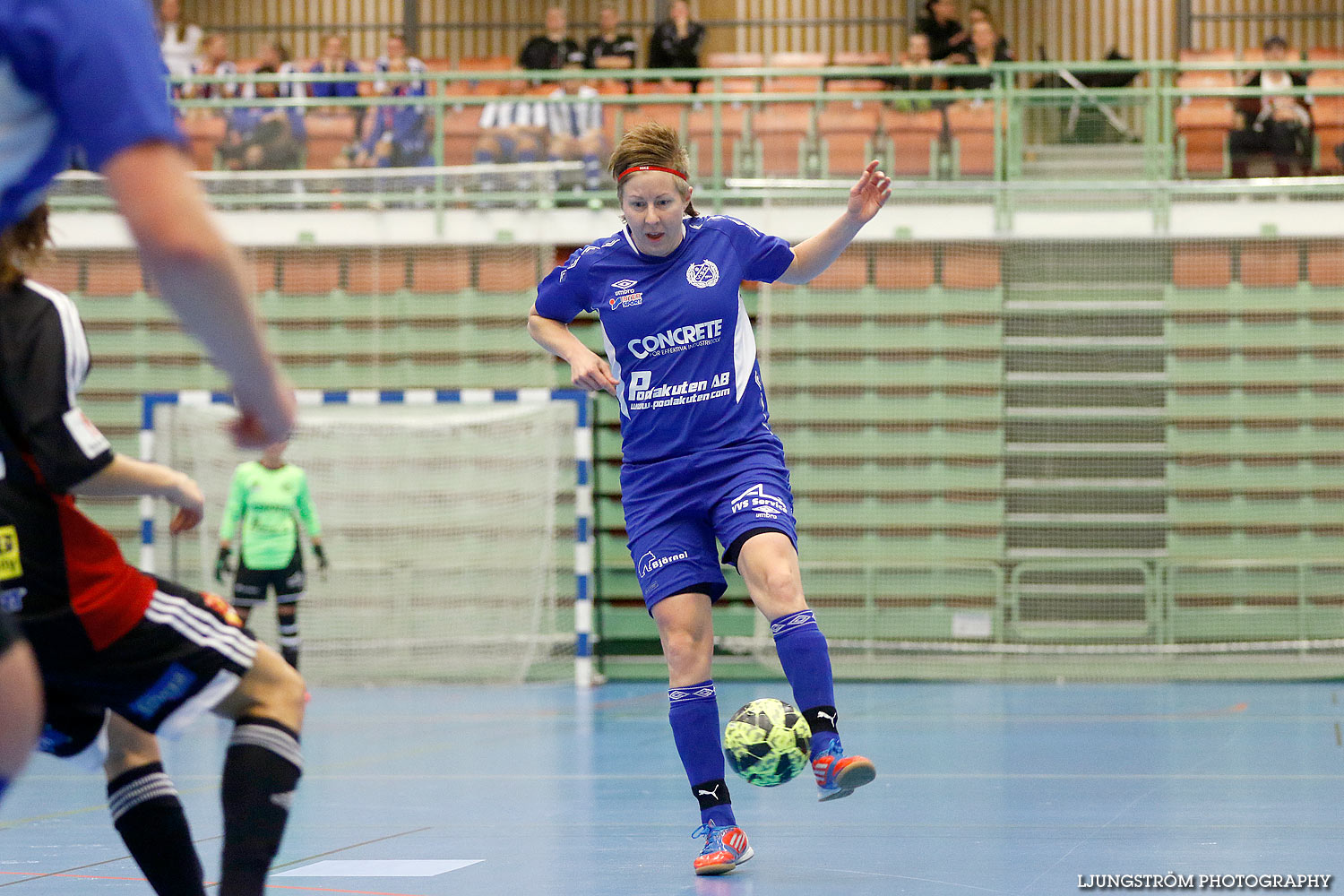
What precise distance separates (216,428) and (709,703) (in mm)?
9603

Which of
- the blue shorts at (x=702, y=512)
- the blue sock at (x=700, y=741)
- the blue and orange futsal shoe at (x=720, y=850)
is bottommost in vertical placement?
the blue and orange futsal shoe at (x=720, y=850)

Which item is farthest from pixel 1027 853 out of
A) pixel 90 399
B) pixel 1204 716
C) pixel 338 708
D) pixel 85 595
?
pixel 90 399

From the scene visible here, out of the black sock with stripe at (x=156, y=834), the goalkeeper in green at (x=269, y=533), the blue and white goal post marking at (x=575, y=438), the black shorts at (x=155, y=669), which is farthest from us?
the blue and white goal post marking at (x=575, y=438)

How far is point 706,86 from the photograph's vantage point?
14227mm

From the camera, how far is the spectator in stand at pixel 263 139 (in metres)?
13.7

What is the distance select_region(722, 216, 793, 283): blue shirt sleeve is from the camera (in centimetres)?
504

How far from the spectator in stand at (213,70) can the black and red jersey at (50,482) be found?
477 inches

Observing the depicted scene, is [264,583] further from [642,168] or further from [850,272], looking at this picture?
[642,168]

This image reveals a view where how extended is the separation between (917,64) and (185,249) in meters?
14.0

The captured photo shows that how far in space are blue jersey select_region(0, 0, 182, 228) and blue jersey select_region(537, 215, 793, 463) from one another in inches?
122

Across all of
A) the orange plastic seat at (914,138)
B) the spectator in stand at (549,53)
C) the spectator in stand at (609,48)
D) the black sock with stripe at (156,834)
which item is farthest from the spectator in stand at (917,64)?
the black sock with stripe at (156,834)

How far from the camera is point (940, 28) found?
1519cm

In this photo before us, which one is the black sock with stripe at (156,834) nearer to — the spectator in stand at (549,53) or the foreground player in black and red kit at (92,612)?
the foreground player in black and red kit at (92,612)

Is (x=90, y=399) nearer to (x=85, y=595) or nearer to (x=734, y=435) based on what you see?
(x=734, y=435)
